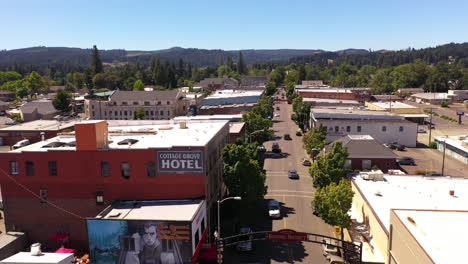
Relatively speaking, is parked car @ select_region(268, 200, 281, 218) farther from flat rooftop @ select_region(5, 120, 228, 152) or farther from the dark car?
the dark car

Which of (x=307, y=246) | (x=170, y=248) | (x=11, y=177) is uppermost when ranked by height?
(x=11, y=177)

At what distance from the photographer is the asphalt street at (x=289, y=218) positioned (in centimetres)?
3634

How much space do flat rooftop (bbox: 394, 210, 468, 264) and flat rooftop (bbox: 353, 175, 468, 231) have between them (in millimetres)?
4710

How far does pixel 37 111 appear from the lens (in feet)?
430

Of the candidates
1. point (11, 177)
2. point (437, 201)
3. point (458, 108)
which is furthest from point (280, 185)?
point (458, 108)

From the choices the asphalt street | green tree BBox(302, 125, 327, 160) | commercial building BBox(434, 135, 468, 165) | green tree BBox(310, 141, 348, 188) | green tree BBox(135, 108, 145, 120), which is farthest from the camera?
green tree BBox(135, 108, 145, 120)

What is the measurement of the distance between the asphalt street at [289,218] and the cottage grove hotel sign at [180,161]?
954cm

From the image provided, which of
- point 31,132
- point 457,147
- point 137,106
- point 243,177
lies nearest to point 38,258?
point 243,177

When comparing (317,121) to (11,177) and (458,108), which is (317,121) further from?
(458,108)

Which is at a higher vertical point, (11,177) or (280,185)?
(11,177)

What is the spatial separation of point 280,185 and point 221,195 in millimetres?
13235

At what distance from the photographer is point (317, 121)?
280ft

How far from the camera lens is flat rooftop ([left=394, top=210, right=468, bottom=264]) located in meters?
22.4

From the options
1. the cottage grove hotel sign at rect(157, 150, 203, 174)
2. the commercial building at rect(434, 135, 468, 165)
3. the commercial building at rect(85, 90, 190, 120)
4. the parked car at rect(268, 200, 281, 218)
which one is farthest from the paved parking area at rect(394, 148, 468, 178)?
the commercial building at rect(85, 90, 190, 120)
